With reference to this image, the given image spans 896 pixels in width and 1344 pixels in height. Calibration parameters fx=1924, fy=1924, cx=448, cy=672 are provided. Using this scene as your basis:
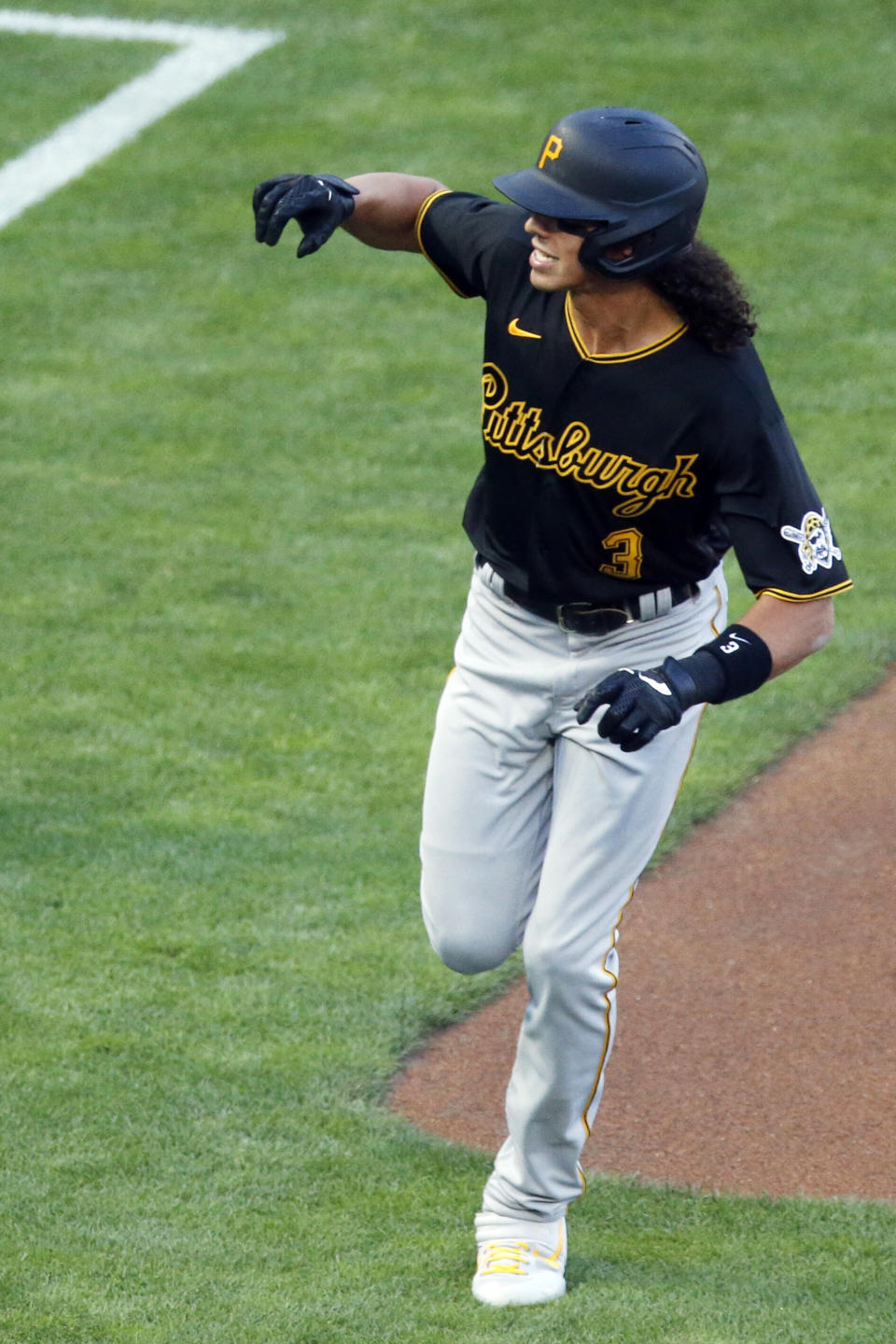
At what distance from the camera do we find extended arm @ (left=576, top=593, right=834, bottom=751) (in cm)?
352

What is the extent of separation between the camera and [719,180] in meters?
12.4

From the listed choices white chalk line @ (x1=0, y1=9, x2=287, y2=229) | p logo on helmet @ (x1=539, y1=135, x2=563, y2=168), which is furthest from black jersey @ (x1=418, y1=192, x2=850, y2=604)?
white chalk line @ (x1=0, y1=9, x2=287, y2=229)

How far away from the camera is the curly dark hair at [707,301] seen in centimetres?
376

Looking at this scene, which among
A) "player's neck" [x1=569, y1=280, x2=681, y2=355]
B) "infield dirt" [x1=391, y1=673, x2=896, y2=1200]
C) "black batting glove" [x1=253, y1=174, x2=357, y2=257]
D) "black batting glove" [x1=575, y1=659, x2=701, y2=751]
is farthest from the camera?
"infield dirt" [x1=391, y1=673, x2=896, y2=1200]

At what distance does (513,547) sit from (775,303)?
7447 millimetres

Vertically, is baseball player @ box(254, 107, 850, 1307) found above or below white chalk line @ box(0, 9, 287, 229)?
above

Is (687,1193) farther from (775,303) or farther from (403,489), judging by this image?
(775,303)

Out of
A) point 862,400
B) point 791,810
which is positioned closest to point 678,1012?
point 791,810

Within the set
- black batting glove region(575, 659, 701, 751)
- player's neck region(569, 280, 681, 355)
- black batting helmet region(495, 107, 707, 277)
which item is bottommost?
black batting glove region(575, 659, 701, 751)

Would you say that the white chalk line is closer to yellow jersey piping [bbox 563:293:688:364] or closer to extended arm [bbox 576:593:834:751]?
yellow jersey piping [bbox 563:293:688:364]

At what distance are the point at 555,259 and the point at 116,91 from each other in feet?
35.4

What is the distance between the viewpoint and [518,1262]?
13.1 ft

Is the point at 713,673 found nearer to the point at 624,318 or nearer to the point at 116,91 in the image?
the point at 624,318

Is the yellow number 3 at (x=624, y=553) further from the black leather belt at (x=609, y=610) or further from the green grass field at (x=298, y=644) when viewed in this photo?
the green grass field at (x=298, y=644)
